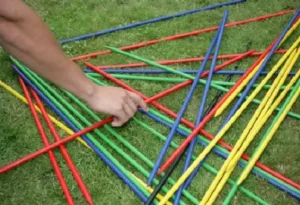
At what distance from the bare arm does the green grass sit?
51 centimetres

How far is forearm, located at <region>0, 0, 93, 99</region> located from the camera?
1.31 meters

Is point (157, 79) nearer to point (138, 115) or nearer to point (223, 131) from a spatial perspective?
point (138, 115)

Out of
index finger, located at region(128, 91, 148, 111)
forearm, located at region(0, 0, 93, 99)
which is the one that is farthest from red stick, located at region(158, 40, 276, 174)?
forearm, located at region(0, 0, 93, 99)

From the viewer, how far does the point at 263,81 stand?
2.42m

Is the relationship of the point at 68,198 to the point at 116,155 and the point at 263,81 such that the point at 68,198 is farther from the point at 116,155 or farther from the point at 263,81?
the point at 263,81

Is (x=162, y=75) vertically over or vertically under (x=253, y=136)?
over

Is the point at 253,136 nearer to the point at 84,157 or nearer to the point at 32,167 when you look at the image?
the point at 84,157

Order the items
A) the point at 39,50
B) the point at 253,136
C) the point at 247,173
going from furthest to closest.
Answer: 1. the point at 253,136
2. the point at 247,173
3. the point at 39,50

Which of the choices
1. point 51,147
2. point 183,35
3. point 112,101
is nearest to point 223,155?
point 112,101

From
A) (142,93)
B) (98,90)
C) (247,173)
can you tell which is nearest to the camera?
(98,90)

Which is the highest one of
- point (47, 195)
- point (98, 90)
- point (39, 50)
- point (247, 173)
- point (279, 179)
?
point (39, 50)

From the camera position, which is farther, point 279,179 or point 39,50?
point 279,179

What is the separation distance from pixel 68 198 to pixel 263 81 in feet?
4.63

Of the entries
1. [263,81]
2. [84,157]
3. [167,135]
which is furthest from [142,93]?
[263,81]
